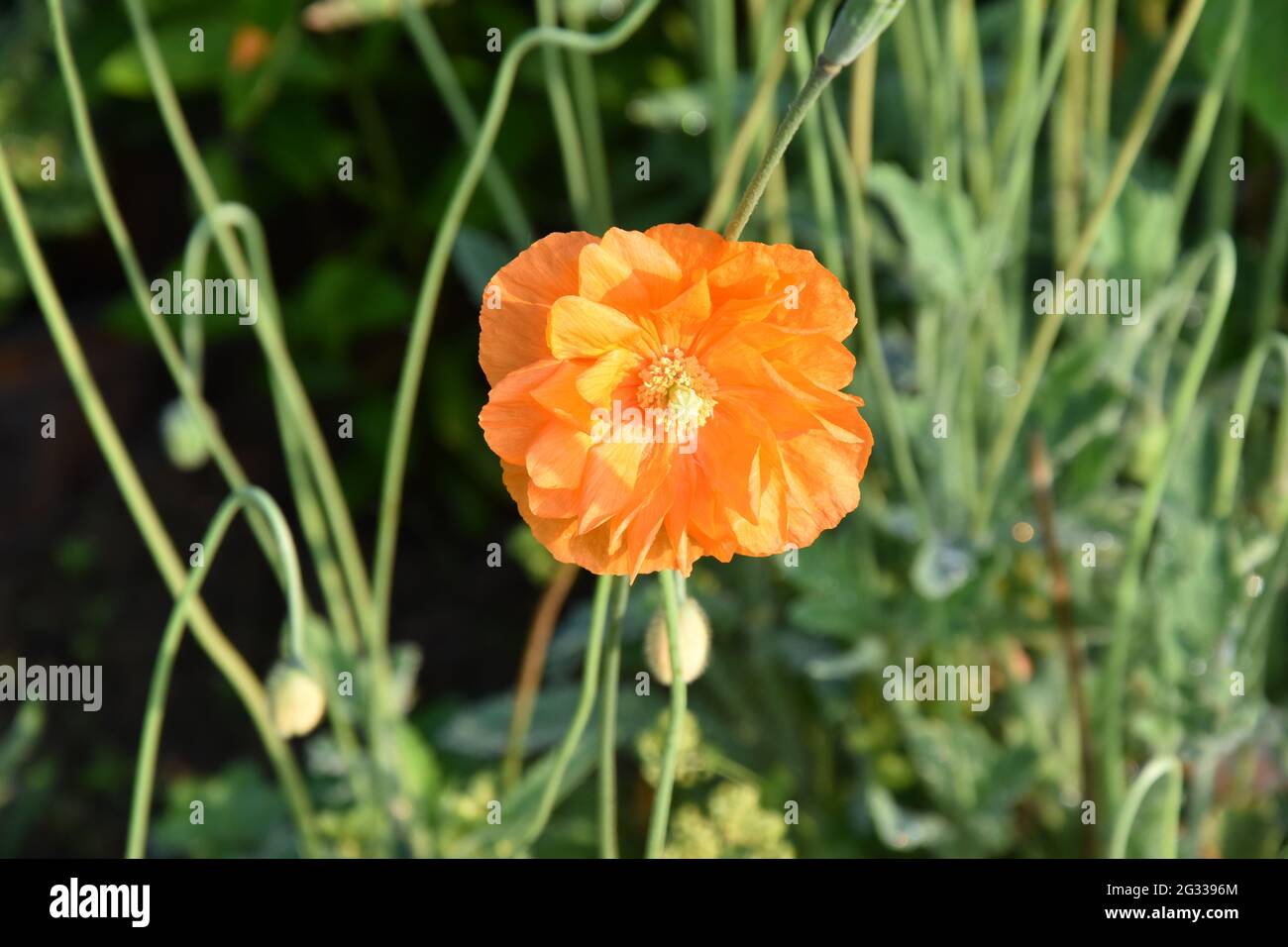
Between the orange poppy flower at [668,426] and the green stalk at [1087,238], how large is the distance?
1.15 feet

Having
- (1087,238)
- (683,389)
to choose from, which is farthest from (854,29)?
(1087,238)

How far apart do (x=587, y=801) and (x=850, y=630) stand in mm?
319

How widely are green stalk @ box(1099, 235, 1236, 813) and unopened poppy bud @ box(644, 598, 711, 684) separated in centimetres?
31

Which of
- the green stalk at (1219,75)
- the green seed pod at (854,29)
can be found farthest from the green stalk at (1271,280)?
the green seed pod at (854,29)

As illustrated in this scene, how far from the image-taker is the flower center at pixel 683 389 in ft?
1.65

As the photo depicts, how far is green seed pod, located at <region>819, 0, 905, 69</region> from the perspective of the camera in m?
0.38

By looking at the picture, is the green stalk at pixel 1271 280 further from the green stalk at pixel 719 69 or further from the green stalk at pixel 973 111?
the green stalk at pixel 719 69

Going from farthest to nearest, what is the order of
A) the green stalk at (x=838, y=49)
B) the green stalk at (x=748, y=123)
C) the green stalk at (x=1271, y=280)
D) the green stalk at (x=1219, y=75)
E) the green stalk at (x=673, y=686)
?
1. the green stalk at (x=1271, y=280)
2. the green stalk at (x=1219, y=75)
3. the green stalk at (x=748, y=123)
4. the green stalk at (x=673, y=686)
5. the green stalk at (x=838, y=49)

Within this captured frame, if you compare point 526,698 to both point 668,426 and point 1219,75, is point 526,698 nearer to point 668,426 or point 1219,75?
point 668,426

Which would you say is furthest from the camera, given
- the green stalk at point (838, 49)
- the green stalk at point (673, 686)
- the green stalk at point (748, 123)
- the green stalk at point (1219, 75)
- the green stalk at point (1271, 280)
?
the green stalk at point (1271, 280)

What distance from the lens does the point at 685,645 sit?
20.9 inches

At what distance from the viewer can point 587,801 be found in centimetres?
105

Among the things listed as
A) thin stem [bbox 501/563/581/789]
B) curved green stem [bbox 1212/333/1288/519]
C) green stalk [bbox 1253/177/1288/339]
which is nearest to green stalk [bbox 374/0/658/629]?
thin stem [bbox 501/563/581/789]
